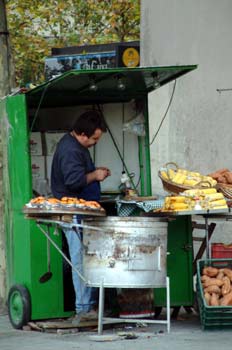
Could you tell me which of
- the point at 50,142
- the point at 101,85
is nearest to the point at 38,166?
the point at 50,142

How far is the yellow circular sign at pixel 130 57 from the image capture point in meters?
13.6

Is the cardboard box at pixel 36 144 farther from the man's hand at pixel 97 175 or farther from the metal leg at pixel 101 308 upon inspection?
the metal leg at pixel 101 308

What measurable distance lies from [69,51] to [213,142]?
417cm

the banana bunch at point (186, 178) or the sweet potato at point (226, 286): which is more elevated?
the banana bunch at point (186, 178)

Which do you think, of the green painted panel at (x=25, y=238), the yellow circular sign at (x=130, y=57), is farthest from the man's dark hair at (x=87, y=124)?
the yellow circular sign at (x=130, y=57)

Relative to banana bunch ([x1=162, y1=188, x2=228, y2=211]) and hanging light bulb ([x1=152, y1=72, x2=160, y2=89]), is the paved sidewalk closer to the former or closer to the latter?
banana bunch ([x1=162, y1=188, x2=228, y2=211])

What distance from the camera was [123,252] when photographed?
760 centimetres

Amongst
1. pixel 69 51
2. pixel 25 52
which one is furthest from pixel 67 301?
pixel 25 52

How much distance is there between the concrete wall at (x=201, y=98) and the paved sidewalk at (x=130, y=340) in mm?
3956

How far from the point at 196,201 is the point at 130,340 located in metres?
Result: 1.21

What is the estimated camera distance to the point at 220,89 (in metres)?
12.0

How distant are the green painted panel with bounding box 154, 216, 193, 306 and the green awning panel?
1.27m

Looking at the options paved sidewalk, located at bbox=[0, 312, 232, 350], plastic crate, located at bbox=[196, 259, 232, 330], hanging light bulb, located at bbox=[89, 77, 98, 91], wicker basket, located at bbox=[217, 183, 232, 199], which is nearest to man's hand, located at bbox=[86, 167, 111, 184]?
hanging light bulb, located at bbox=[89, 77, 98, 91]

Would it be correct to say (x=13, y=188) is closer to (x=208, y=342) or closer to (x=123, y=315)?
(x=123, y=315)
